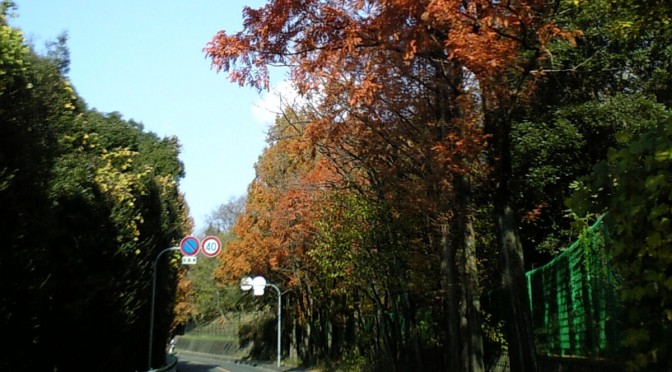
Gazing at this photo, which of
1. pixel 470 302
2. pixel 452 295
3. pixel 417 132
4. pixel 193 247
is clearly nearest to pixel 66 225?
pixel 193 247

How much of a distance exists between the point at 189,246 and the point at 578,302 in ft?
40.9

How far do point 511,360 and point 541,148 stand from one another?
32.3 feet

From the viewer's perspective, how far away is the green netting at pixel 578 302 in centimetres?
1013

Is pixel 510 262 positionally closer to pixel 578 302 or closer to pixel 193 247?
pixel 578 302

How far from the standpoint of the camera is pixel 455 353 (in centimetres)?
1467

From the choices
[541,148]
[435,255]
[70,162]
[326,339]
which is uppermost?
[541,148]

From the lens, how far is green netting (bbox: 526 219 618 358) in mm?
10133

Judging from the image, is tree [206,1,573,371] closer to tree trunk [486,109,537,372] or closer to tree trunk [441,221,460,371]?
tree trunk [486,109,537,372]

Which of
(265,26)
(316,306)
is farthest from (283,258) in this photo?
(265,26)

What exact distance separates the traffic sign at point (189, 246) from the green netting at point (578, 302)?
419 inches

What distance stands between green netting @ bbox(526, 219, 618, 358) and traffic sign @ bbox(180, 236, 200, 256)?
1065cm

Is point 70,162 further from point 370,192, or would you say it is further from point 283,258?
point 283,258

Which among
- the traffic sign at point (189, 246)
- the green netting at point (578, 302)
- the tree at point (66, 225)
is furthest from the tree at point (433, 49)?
the traffic sign at point (189, 246)

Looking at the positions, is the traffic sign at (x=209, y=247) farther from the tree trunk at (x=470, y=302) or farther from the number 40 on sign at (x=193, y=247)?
the tree trunk at (x=470, y=302)
